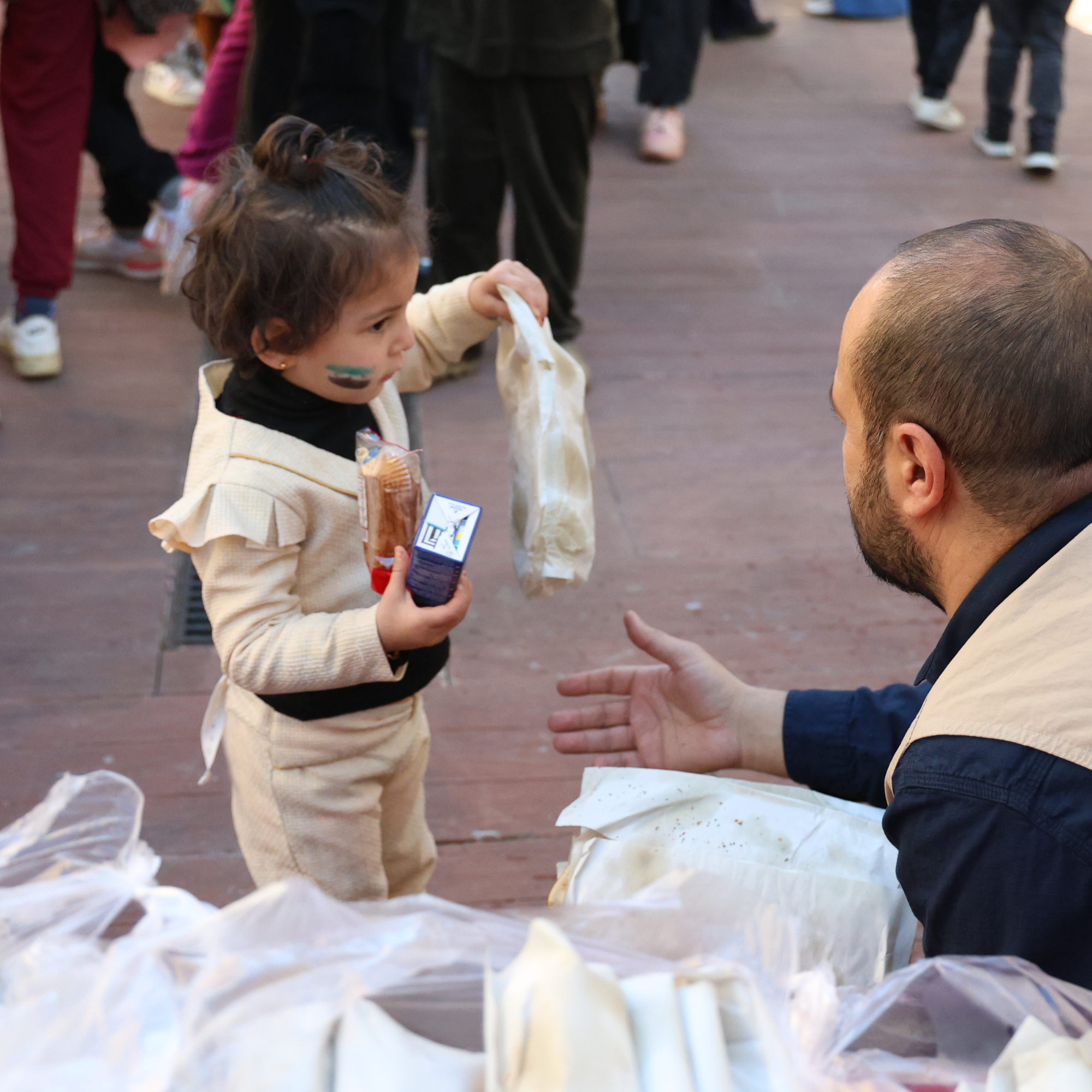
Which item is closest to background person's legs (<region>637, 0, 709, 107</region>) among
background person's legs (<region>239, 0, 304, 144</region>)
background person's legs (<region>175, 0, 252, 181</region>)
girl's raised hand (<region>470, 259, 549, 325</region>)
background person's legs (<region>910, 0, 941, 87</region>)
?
background person's legs (<region>910, 0, 941, 87</region>)

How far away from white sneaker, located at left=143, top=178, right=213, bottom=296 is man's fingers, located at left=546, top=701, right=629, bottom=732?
175 centimetres

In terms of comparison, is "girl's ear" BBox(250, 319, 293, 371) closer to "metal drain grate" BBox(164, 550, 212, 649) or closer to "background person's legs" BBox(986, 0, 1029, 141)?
"metal drain grate" BBox(164, 550, 212, 649)

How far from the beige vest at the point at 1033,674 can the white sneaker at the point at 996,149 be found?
4482mm

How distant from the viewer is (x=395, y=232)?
51.4 inches

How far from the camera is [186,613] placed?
95.7 inches

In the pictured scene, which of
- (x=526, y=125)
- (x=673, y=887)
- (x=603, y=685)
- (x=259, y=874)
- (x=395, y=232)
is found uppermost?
(x=395, y=232)

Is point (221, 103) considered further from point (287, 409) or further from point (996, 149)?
point (996, 149)

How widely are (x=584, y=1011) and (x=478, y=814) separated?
138 centimetres

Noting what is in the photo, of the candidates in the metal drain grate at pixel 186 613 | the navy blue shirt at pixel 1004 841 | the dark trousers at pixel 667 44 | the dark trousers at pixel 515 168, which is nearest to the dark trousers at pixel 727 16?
the dark trousers at pixel 667 44

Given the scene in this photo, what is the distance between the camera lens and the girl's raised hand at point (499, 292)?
5.06 feet

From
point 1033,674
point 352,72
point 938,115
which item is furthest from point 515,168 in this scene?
point 938,115

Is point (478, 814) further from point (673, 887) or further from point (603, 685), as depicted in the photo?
point (673, 887)

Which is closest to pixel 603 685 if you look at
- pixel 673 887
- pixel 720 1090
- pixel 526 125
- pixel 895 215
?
pixel 673 887

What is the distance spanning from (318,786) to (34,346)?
2150mm
